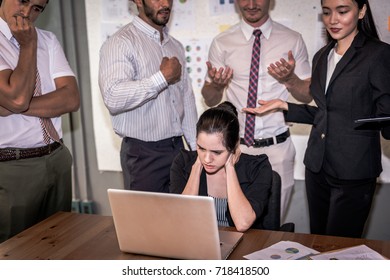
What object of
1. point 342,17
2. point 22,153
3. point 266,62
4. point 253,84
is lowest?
point 22,153

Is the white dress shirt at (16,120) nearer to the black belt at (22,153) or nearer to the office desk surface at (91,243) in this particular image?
the black belt at (22,153)

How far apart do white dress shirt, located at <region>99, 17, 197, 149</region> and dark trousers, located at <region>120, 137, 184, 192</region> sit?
0.15 ft

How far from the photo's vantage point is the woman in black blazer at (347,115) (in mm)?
2094

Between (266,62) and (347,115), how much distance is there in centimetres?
75

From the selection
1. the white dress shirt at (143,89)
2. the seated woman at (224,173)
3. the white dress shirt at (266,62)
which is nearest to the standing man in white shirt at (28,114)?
the white dress shirt at (143,89)

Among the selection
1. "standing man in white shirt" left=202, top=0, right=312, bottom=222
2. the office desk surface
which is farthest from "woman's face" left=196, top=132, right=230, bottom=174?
"standing man in white shirt" left=202, top=0, right=312, bottom=222

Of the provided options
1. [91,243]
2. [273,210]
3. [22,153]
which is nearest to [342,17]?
[273,210]

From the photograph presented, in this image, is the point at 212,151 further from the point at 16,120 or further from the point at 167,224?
the point at 16,120

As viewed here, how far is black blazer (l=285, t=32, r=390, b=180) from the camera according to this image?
2.08m

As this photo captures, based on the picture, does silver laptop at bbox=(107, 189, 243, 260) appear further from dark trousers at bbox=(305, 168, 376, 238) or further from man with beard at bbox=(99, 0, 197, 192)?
man with beard at bbox=(99, 0, 197, 192)

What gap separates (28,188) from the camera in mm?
2219
